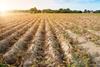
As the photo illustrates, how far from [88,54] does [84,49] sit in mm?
1352

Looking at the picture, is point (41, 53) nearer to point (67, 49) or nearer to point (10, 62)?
point (67, 49)

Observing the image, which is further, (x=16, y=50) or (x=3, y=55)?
(x=16, y=50)

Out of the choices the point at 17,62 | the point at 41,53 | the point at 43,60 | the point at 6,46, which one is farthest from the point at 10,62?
the point at 6,46

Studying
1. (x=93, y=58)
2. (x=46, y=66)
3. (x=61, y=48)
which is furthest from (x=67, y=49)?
(x=46, y=66)

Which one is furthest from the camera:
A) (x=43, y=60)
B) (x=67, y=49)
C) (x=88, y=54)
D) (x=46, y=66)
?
(x=67, y=49)

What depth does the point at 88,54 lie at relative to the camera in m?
11.7

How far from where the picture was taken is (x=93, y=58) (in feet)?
36.3

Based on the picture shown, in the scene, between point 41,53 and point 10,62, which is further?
point 41,53

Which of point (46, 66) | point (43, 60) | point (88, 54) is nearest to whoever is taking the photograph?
point (46, 66)

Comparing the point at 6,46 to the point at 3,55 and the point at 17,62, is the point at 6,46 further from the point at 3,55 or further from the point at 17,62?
the point at 17,62

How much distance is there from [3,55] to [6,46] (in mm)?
2368

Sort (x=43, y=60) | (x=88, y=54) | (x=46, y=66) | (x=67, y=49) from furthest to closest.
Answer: (x=67, y=49)
(x=88, y=54)
(x=43, y=60)
(x=46, y=66)

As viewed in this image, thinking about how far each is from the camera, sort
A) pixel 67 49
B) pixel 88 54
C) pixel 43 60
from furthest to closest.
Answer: pixel 67 49 < pixel 88 54 < pixel 43 60

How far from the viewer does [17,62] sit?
10.2 m
